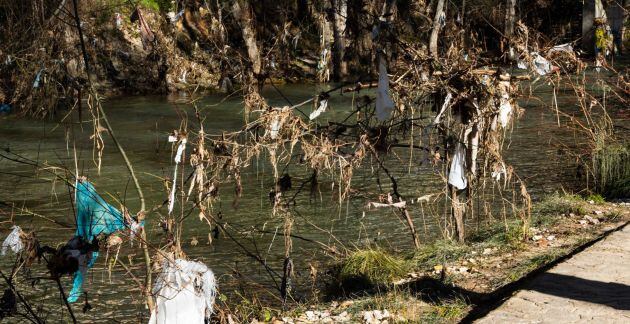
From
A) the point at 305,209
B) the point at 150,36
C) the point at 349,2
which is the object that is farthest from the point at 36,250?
the point at 305,209

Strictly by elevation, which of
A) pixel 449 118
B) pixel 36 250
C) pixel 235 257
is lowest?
pixel 235 257

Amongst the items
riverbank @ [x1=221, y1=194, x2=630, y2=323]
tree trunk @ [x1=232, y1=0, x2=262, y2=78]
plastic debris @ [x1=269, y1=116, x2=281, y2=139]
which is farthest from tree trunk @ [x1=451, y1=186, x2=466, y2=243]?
tree trunk @ [x1=232, y1=0, x2=262, y2=78]

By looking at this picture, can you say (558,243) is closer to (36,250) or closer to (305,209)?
(305,209)

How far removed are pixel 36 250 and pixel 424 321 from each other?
2.19 meters

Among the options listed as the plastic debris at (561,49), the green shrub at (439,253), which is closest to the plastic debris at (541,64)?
the plastic debris at (561,49)

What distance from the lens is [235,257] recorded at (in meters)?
7.89

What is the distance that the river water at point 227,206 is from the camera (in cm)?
703

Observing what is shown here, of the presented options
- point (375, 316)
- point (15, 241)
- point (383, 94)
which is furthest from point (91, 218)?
point (383, 94)

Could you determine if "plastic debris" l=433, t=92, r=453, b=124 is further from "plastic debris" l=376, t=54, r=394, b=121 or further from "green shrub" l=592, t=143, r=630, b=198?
"green shrub" l=592, t=143, r=630, b=198

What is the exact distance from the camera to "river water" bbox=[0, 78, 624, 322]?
23.1ft

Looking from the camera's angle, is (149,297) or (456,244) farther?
(456,244)

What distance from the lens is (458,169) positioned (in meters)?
6.47

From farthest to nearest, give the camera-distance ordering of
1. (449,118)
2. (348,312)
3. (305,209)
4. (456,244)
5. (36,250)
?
(305,209) < (456,244) < (449,118) < (348,312) < (36,250)

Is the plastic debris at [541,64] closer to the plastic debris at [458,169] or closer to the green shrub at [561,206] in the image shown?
the plastic debris at [458,169]
